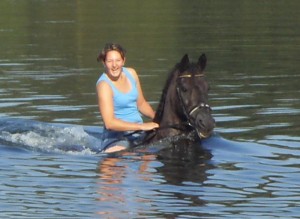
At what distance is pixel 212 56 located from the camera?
28.4 m

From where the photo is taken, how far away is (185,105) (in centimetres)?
1345

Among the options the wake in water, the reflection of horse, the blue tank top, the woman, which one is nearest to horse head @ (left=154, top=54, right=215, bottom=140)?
the reflection of horse

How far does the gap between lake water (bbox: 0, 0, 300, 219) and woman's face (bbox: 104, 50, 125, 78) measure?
3.66ft

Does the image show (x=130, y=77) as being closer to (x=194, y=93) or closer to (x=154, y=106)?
(x=194, y=93)

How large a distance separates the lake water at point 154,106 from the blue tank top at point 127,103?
1.70 feet

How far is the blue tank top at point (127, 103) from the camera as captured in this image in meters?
14.1

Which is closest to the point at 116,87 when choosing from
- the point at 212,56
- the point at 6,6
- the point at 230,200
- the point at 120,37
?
the point at 230,200

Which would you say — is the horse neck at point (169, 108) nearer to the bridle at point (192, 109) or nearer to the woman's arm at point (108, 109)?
the bridle at point (192, 109)

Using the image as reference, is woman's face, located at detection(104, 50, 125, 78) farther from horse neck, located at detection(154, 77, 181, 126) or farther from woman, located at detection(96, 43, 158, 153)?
horse neck, located at detection(154, 77, 181, 126)

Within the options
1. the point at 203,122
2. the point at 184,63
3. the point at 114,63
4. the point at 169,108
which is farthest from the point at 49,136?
the point at 203,122

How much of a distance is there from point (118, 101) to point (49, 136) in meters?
2.50

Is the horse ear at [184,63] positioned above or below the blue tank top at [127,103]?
above

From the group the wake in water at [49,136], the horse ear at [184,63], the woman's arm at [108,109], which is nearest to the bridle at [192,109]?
the horse ear at [184,63]

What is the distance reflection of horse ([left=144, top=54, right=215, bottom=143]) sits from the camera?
1321cm
